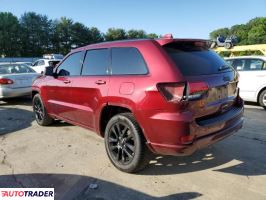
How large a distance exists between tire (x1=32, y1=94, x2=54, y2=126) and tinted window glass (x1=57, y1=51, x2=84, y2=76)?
1.10 m

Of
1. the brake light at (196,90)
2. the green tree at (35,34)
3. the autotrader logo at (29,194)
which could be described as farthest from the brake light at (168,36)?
the green tree at (35,34)

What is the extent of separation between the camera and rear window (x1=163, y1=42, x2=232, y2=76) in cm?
349

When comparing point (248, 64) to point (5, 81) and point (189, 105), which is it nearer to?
point (189, 105)

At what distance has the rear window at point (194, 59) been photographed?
3.49m

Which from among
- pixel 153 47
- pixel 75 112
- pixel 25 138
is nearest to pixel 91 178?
pixel 75 112

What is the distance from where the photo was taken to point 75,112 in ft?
16.2

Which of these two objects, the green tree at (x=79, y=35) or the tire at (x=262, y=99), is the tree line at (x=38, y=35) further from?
the tire at (x=262, y=99)

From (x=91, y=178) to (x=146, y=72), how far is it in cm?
158

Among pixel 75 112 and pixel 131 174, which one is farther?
pixel 75 112

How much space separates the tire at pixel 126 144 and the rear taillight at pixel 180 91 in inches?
24.9

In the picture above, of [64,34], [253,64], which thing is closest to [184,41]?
[253,64]

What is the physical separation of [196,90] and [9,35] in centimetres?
6405

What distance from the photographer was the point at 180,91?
3.21 m

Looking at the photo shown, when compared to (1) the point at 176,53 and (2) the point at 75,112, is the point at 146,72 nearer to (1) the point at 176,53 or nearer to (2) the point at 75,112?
(1) the point at 176,53
